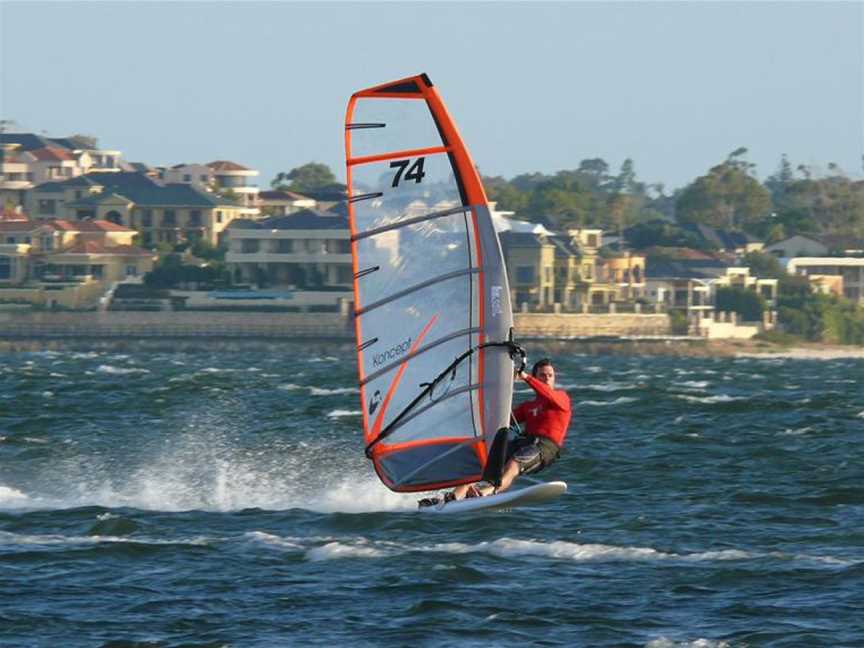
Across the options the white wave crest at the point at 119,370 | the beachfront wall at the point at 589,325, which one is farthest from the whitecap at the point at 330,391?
the beachfront wall at the point at 589,325

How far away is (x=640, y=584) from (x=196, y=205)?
11212 centimetres

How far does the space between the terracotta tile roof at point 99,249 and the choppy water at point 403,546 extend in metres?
82.3

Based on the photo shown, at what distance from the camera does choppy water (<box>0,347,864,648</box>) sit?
46.6ft

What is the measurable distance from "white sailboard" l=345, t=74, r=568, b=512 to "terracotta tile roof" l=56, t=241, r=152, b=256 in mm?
97087

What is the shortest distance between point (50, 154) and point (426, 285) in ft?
446

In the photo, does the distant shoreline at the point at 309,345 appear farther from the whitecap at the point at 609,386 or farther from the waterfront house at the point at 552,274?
the whitecap at the point at 609,386

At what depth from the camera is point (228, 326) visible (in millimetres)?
103562

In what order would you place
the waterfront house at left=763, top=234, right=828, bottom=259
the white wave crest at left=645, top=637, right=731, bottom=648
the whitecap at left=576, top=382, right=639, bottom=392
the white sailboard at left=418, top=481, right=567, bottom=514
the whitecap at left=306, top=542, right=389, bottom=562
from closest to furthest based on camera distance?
the white wave crest at left=645, top=637, right=731, bottom=648, the white sailboard at left=418, top=481, right=567, bottom=514, the whitecap at left=306, top=542, right=389, bottom=562, the whitecap at left=576, top=382, right=639, bottom=392, the waterfront house at left=763, top=234, right=828, bottom=259

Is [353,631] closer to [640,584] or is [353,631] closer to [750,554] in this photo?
[640,584]

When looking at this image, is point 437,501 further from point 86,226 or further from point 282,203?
point 282,203

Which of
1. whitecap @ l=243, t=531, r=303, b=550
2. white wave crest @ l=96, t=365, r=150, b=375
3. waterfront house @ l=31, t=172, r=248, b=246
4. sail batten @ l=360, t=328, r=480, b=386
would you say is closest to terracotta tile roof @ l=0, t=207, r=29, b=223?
waterfront house @ l=31, t=172, r=248, b=246

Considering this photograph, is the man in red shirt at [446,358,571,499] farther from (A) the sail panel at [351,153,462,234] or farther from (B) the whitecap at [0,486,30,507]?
(B) the whitecap at [0,486,30,507]

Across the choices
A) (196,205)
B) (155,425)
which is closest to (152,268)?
(196,205)

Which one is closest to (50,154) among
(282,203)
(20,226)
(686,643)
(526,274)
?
(282,203)
